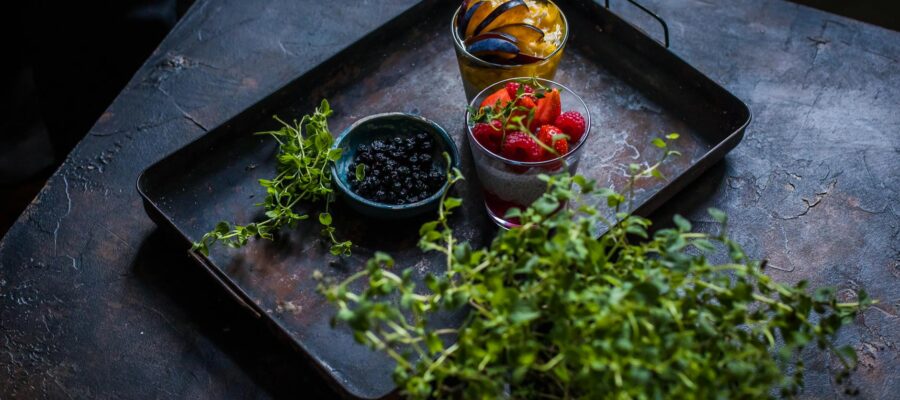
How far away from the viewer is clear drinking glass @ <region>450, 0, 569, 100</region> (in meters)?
1.27

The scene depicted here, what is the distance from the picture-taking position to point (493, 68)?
1.26 meters

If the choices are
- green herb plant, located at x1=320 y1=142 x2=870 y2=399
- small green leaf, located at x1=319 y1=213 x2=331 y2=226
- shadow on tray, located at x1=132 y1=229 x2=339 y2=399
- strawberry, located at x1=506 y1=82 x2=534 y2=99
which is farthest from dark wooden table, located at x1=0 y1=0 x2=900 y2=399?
green herb plant, located at x1=320 y1=142 x2=870 y2=399

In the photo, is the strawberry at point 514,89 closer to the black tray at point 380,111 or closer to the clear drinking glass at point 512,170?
the clear drinking glass at point 512,170

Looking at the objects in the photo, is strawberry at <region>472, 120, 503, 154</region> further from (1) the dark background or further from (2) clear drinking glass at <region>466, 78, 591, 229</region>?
(1) the dark background

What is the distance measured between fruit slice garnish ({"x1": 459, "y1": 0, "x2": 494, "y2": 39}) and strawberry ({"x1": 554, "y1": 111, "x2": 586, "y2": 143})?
21 cm

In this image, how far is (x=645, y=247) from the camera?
86 cm

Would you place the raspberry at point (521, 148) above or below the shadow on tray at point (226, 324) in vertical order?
above

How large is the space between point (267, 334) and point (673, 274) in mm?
594

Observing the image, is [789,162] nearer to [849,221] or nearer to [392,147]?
[849,221]

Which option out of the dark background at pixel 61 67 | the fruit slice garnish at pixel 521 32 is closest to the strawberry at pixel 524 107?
the fruit slice garnish at pixel 521 32

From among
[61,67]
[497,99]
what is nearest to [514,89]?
[497,99]

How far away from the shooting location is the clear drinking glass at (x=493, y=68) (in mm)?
1267

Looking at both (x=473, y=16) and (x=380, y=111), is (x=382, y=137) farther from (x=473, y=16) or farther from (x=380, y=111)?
(x=473, y=16)

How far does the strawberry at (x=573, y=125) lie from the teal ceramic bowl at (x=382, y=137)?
170 mm
